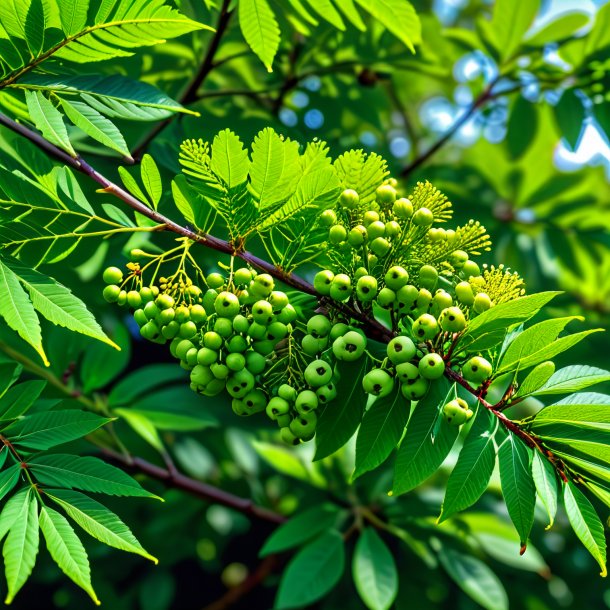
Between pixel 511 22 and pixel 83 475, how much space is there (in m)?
1.90

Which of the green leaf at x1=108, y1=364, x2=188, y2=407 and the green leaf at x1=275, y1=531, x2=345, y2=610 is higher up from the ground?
the green leaf at x1=108, y1=364, x2=188, y2=407

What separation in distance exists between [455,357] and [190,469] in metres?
1.66

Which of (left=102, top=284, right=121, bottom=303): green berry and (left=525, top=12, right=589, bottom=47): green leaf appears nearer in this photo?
(left=102, top=284, right=121, bottom=303): green berry

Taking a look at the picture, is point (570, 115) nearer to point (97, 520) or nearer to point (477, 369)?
point (477, 369)

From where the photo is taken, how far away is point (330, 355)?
46.4 inches

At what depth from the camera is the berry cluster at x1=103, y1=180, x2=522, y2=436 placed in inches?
43.0

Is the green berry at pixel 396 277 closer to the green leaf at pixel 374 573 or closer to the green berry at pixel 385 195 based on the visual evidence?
the green berry at pixel 385 195

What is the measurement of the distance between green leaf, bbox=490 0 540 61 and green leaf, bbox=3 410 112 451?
1786 millimetres

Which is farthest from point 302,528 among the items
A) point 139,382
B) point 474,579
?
point 139,382

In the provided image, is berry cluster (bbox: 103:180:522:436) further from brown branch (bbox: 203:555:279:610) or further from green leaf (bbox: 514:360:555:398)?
brown branch (bbox: 203:555:279:610)

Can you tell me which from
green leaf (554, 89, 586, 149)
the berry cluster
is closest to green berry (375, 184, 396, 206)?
the berry cluster

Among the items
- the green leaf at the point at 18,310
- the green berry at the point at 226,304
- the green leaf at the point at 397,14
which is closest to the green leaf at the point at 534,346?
the green berry at the point at 226,304

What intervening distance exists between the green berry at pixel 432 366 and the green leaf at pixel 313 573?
1.01m

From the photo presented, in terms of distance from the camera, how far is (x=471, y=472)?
110 centimetres
